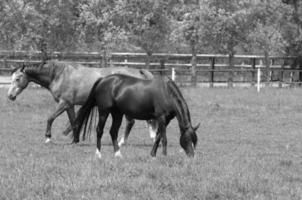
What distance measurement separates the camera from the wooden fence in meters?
34.8

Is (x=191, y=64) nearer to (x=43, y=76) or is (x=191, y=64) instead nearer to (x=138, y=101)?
(x=43, y=76)

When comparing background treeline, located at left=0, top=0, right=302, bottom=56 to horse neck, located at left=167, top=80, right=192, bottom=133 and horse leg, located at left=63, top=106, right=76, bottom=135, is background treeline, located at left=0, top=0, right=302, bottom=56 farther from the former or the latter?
horse neck, located at left=167, top=80, right=192, bottom=133

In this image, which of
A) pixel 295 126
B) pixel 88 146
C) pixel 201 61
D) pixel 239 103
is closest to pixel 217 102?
pixel 239 103

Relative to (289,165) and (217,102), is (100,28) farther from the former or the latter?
(289,165)

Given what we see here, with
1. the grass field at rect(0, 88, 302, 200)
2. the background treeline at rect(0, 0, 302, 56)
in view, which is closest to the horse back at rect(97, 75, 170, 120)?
the grass field at rect(0, 88, 302, 200)

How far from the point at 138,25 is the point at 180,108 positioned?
23.0m

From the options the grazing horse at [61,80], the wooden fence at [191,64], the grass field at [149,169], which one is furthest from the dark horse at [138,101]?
the wooden fence at [191,64]

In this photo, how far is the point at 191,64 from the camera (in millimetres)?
37062

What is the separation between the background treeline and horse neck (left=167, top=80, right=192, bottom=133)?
69.5ft

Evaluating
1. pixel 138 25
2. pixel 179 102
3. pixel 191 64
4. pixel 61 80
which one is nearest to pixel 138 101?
pixel 179 102

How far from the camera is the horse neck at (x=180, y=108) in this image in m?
10.4

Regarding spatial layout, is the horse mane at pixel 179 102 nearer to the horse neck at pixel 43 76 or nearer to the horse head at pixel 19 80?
the horse neck at pixel 43 76

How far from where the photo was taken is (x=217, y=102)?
23891 millimetres

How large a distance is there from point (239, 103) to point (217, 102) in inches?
32.2
